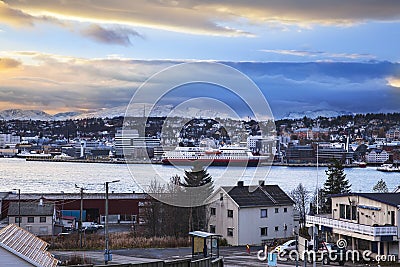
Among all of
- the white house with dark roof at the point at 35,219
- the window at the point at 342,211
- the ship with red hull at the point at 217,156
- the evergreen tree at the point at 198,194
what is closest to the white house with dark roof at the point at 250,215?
the evergreen tree at the point at 198,194

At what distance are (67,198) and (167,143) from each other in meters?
33.9

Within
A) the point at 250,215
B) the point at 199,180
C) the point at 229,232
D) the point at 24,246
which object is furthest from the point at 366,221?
the point at 199,180

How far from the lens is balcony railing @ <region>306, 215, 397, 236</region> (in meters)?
15.9

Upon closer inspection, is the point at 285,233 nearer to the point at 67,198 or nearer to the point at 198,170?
the point at 198,170

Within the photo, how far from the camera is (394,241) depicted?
16.0 m

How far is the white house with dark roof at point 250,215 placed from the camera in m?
21.7

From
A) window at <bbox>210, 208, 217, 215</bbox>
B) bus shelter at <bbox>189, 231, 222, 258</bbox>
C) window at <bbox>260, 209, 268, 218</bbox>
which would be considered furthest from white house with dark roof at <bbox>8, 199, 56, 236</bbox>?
bus shelter at <bbox>189, 231, 222, 258</bbox>

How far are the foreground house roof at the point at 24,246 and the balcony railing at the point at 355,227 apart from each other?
9.27 metres

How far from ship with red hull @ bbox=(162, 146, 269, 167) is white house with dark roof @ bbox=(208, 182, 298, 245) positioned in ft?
161

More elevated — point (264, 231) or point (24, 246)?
point (24, 246)

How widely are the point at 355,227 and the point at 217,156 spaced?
65873 millimetres

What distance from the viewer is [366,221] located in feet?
55.9

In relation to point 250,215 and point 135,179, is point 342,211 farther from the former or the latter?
point 135,179

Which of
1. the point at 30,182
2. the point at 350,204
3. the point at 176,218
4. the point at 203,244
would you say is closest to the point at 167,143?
the point at 30,182
